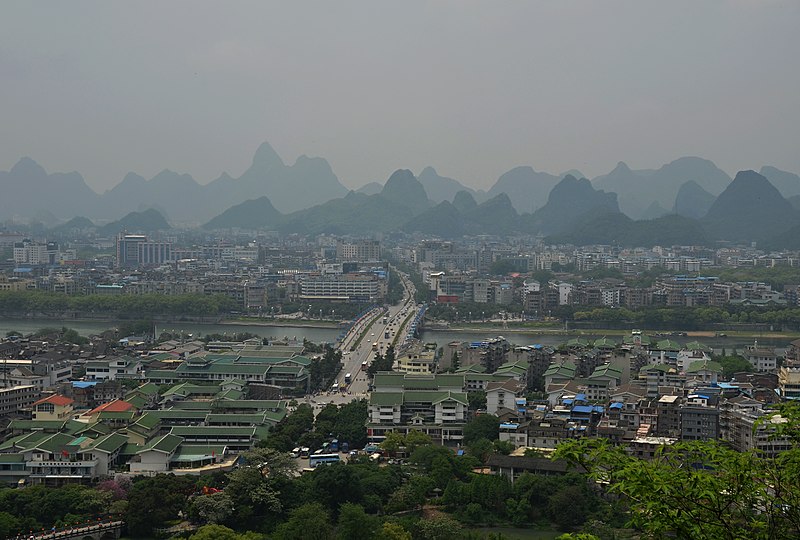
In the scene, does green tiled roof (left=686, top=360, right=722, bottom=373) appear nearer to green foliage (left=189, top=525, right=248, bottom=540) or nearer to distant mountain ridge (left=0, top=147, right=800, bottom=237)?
green foliage (left=189, top=525, right=248, bottom=540)

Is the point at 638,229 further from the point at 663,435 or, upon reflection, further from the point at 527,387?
the point at 663,435

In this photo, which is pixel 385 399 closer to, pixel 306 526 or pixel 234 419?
pixel 234 419

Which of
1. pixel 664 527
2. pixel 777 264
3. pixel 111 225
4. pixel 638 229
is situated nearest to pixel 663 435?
pixel 664 527

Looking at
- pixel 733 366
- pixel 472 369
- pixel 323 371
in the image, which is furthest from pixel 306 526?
pixel 733 366

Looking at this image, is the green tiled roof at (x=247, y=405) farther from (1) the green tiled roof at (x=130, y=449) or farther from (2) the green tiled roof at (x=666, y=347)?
(2) the green tiled roof at (x=666, y=347)

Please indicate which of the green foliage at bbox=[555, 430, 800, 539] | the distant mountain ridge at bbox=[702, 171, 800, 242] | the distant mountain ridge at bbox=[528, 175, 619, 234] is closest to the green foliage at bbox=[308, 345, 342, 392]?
the green foliage at bbox=[555, 430, 800, 539]

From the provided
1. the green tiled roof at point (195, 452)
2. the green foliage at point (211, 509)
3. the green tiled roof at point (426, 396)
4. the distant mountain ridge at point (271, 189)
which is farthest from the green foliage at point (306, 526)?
the distant mountain ridge at point (271, 189)
